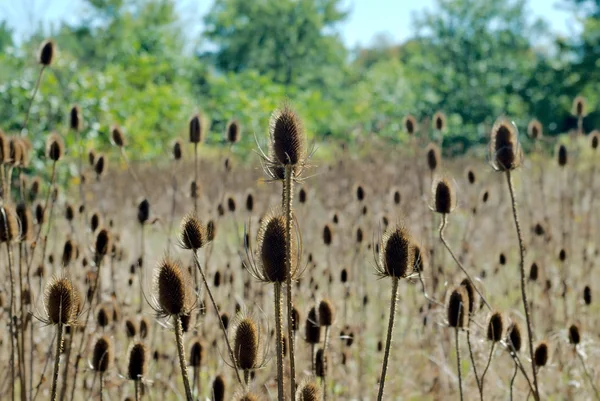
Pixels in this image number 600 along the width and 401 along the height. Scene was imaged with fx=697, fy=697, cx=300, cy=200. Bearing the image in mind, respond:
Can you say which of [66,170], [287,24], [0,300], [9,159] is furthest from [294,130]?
[287,24]

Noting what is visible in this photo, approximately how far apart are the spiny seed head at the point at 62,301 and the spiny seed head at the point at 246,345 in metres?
0.45

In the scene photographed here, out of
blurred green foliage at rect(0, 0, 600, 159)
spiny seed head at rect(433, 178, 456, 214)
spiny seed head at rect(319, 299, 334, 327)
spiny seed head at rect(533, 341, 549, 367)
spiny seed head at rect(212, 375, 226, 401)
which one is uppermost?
blurred green foliage at rect(0, 0, 600, 159)

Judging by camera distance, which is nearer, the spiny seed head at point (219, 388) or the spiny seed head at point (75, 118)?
the spiny seed head at point (219, 388)

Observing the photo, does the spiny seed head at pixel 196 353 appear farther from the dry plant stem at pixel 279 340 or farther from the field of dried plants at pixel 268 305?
the dry plant stem at pixel 279 340

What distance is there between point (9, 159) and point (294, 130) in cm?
158

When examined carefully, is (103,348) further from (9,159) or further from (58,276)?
(9,159)

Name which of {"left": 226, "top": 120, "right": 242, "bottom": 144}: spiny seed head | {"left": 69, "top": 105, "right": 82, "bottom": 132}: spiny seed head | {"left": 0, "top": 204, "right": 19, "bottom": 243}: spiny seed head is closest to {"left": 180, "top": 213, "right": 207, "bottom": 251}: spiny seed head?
{"left": 0, "top": 204, "right": 19, "bottom": 243}: spiny seed head

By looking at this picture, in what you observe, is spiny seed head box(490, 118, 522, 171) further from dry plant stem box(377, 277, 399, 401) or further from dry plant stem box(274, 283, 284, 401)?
dry plant stem box(274, 283, 284, 401)

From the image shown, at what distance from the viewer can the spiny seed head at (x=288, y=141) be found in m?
1.79

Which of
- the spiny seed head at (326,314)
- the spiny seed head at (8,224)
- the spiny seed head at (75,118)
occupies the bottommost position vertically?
the spiny seed head at (326,314)

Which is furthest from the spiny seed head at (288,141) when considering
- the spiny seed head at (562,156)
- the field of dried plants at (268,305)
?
the spiny seed head at (562,156)

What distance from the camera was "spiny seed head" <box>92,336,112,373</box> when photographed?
8.10 ft

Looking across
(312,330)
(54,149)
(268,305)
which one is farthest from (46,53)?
(268,305)

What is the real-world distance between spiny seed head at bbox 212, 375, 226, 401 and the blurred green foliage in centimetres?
328
